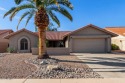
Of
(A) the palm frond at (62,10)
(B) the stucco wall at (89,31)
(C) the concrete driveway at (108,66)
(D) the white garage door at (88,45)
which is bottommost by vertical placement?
(C) the concrete driveway at (108,66)

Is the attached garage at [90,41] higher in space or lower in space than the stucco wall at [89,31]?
lower

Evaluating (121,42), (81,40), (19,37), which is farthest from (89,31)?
(19,37)

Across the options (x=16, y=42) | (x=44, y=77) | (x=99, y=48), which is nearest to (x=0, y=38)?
(x=16, y=42)

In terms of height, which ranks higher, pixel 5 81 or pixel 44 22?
pixel 44 22

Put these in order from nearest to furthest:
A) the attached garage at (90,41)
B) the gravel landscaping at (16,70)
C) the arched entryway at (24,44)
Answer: the gravel landscaping at (16,70) → the attached garage at (90,41) → the arched entryway at (24,44)

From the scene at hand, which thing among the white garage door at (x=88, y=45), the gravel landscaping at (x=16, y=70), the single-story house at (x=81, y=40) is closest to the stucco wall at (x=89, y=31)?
the single-story house at (x=81, y=40)

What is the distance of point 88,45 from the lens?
104ft

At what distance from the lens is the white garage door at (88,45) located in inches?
1246

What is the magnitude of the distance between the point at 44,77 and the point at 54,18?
39.4 ft

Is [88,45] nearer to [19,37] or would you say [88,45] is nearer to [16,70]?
[19,37]

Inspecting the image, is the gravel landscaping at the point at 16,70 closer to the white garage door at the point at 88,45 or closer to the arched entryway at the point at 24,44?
the arched entryway at the point at 24,44

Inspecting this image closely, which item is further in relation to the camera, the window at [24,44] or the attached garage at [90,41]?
the window at [24,44]

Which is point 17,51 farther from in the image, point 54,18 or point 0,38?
point 54,18

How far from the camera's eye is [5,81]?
31.4 feet
